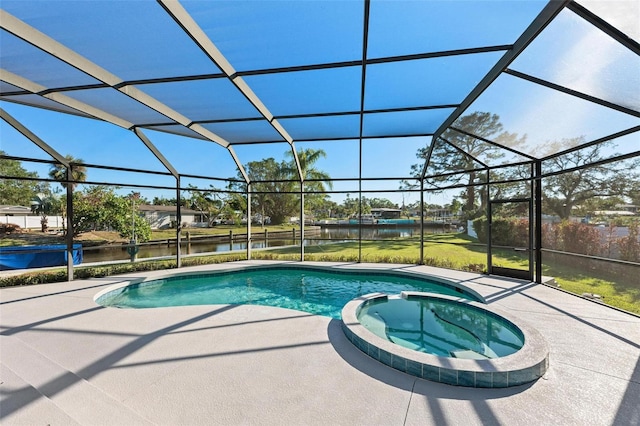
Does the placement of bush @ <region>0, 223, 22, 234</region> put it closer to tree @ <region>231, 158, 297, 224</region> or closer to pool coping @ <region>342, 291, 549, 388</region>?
tree @ <region>231, 158, 297, 224</region>

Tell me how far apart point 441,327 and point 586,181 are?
1214 centimetres

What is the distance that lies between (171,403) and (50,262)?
10979mm

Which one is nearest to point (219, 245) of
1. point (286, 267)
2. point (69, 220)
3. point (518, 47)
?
point (286, 267)

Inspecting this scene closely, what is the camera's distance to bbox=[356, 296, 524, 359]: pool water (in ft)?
12.8

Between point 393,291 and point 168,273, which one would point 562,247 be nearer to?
point 393,291

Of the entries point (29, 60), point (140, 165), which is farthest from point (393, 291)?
point (140, 165)

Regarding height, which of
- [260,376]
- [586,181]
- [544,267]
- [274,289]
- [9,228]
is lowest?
[544,267]

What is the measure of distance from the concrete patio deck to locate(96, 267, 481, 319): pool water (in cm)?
174

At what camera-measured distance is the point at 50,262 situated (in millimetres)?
9695

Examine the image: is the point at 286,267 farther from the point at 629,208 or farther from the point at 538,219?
the point at 629,208

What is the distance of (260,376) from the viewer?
9.14 ft

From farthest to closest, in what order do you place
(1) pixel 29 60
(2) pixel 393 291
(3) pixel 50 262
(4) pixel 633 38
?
(3) pixel 50 262
(2) pixel 393 291
(1) pixel 29 60
(4) pixel 633 38

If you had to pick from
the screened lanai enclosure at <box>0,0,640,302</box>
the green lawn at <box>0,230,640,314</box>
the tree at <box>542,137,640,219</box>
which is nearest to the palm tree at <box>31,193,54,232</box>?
the green lawn at <box>0,230,640,314</box>

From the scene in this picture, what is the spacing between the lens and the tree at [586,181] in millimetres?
10297
